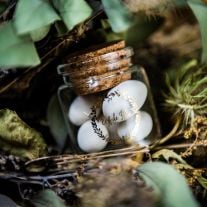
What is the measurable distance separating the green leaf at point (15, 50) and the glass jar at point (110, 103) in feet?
0.25

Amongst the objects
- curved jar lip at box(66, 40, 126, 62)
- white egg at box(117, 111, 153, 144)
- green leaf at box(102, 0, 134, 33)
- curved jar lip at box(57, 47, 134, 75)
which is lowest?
white egg at box(117, 111, 153, 144)

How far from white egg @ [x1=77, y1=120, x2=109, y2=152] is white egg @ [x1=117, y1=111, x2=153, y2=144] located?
0.02 metres

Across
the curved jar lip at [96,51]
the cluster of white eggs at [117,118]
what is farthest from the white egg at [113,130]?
the curved jar lip at [96,51]

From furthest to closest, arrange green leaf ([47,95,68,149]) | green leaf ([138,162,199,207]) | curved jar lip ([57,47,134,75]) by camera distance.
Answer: green leaf ([47,95,68,149])
curved jar lip ([57,47,134,75])
green leaf ([138,162,199,207])

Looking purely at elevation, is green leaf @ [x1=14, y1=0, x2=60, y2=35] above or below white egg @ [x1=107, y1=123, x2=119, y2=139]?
above

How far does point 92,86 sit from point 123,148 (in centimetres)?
10

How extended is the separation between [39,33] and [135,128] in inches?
7.7

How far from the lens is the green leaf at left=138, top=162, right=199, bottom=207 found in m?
0.61

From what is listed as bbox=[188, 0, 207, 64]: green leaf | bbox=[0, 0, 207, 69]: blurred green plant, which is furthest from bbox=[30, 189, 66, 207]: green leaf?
bbox=[188, 0, 207, 64]: green leaf

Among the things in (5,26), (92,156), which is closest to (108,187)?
(92,156)

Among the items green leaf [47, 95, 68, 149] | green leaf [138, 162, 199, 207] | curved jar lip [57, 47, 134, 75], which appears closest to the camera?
green leaf [138, 162, 199, 207]

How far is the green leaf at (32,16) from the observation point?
0.65m

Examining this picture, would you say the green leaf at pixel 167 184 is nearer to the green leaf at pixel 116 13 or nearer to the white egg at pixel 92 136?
the white egg at pixel 92 136

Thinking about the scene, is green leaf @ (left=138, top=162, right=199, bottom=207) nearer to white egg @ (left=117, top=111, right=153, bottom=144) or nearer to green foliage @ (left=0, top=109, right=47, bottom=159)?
white egg @ (left=117, top=111, right=153, bottom=144)
